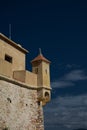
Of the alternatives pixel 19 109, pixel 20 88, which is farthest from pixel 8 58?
pixel 19 109

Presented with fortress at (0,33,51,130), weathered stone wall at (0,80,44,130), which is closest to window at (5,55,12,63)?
fortress at (0,33,51,130)

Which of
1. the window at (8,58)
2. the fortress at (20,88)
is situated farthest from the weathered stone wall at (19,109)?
the window at (8,58)

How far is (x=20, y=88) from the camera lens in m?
20.0

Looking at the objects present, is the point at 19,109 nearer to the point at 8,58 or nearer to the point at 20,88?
the point at 20,88

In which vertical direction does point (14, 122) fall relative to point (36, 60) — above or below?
below

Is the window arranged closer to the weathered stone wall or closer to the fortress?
the fortress

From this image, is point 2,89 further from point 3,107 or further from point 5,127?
point 5,127

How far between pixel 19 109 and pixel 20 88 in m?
1.32

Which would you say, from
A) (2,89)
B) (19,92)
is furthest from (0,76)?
Answer: (19,92)

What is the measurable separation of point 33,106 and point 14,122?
90.3 inches

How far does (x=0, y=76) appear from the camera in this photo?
18188mm

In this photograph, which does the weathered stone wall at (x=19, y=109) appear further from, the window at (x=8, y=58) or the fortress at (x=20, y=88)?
the window at (x=8, y=58)

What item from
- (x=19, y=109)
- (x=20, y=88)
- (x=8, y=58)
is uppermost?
(x=8, y=58)

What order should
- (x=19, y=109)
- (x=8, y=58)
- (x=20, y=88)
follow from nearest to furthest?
(x=19, y=109)
(x=20, y=88)
(x=8, y=58)
